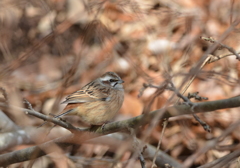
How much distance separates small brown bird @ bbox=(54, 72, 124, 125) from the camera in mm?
4090

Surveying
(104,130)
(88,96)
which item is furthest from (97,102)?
(104,130)

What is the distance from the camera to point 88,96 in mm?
4402

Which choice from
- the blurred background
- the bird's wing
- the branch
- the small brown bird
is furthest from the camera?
the blurred background

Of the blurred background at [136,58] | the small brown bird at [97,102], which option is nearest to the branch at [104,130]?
the small brown bird at [97,102]

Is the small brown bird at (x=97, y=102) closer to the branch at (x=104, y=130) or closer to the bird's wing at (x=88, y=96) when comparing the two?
the bird's wing at (x=88, y=96)

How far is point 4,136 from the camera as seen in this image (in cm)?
444

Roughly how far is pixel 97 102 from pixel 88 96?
16 cm

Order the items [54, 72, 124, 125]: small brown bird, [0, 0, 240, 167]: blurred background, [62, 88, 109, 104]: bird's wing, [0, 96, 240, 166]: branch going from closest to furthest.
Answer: [0, 96, 240, 166]: branch, [54, 72, 124, 125]: small brown bird, [62, 88, 109, 104]: bird's wing, [0, 0, 240, 167]: blurred background

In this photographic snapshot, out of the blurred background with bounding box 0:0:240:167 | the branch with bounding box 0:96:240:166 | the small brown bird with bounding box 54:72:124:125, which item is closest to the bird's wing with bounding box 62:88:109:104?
the small brown bird with bounding box 54:72:124:125

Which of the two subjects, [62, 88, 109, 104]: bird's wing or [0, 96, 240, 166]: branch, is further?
[62, 88, 109, 104]: bird's wing

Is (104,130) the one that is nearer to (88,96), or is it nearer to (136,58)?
(88,96)

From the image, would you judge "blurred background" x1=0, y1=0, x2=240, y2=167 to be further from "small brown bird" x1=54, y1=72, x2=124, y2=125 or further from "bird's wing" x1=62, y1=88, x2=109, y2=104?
"bird's wing" x1=62, y1=88, x2=109, y2=104

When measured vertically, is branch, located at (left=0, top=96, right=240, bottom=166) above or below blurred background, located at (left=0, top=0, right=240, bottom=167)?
above

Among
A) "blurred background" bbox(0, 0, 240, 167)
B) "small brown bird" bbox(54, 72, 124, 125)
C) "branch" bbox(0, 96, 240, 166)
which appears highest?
"branch" bbox(0, 96, 240, 166)
